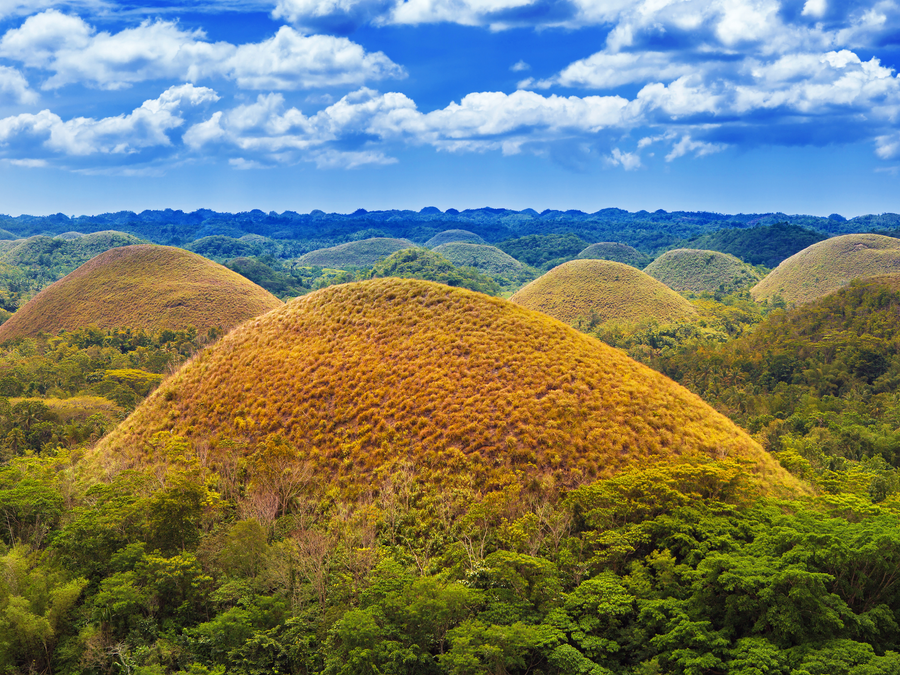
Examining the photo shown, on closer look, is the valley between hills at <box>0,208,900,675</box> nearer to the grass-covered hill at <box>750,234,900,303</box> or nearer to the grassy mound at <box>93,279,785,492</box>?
the grassy mound at <box>93,279,785,492</box>

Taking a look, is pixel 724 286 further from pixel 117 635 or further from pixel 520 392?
pixel 117 635

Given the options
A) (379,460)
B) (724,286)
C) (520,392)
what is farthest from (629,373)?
(724,286)

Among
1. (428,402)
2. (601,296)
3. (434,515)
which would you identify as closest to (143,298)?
(601,296)

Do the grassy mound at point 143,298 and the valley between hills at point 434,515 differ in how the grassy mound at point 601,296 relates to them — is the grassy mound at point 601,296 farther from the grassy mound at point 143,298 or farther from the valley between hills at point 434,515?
the valley between hills at point 434,515

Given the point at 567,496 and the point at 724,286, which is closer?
the point at 567,496

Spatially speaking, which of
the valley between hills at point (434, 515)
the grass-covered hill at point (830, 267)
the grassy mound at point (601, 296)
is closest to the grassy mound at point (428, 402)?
the valley between hills at point (434, 515)

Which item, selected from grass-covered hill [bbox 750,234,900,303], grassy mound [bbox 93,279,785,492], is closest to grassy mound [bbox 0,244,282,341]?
grassy mound [bbox 93,279,785,492]

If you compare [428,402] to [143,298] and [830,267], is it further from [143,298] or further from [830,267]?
[830,267]
